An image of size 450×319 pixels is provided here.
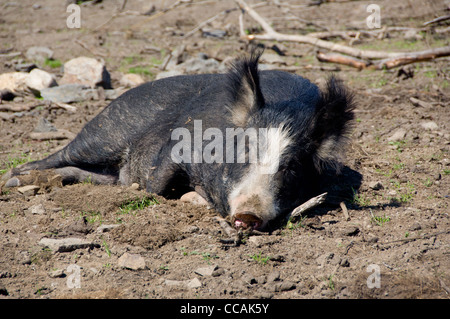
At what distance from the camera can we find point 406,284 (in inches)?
117

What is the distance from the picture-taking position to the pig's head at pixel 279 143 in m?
3.83

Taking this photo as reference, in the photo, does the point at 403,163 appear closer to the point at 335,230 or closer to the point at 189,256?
the point at 335,230

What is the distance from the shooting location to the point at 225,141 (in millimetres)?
4383

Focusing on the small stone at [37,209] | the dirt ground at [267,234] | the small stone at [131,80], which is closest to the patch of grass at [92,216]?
the dirt ground at [267,234]

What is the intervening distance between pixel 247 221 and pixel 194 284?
87 cm

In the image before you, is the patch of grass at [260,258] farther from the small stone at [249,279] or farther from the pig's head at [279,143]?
the pig's head at [279,143]

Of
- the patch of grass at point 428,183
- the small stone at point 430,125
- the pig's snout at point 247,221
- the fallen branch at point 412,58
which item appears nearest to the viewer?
the pig's snout at point 247,221

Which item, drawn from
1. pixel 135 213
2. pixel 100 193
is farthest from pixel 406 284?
pixel 100 193

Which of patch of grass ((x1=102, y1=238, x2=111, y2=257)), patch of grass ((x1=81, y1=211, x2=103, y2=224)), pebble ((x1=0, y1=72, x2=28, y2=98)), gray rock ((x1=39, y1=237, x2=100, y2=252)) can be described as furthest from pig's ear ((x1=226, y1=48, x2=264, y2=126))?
pebble ((x1=0, y1=72, x2=28, y2=98))

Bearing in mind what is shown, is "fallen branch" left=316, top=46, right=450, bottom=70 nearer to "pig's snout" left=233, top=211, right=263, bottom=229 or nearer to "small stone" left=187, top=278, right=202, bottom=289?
"pig's snout" left=233, top=211, right=263, bottom=229

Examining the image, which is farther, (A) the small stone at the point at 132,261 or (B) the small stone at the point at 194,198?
(B) the small stone at the point at 194,198

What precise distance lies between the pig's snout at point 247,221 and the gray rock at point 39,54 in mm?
7280

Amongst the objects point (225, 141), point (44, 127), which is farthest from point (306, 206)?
point (44, 127)
